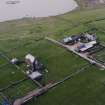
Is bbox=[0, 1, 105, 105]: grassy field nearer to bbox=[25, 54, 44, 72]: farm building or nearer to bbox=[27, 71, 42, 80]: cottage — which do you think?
bbox=[27, 71, 42, 80]: cottage

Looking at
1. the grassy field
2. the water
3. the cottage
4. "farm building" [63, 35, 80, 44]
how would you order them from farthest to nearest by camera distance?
the water < "farm building" [63, 35, 80, 44] < the cottage < the grassy field

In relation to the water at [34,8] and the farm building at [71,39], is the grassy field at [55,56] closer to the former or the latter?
the farm building at [71,39]

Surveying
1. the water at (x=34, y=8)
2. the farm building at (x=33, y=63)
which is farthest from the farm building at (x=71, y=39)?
the water at (x=34, y=8)

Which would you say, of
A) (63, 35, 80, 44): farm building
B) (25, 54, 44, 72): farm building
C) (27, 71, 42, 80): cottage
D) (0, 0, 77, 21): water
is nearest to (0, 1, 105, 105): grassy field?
(27, 71, 42, 80): cottage

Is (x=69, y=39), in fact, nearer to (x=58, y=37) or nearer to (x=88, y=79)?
(x=58, y=37)

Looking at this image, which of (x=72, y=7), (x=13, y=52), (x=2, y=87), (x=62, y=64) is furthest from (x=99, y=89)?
Answer: (x=72, y=7)

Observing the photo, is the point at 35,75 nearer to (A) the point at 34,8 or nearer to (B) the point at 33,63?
(B) the point at 33,63

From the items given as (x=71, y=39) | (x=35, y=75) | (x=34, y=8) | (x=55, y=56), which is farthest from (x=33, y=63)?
(x=34, y=8)
